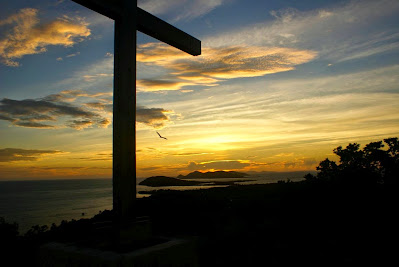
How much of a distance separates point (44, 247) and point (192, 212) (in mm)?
3240

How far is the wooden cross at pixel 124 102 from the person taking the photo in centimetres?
350

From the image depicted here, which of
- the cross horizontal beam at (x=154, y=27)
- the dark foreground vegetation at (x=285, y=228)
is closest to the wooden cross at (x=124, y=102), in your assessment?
the cross horizontal beam at (x=154, y=27)

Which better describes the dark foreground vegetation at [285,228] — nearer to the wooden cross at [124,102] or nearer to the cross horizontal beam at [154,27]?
the wooden cross at [124,102]

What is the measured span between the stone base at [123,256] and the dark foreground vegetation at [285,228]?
554 mm

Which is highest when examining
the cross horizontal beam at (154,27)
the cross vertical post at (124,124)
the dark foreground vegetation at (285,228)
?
the cross horizontal beam at (154,27)

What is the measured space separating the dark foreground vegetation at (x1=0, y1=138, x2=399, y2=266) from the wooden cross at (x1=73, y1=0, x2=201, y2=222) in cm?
106

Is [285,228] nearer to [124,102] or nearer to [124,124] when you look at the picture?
[124,124]

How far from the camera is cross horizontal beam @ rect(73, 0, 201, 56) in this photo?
369cm

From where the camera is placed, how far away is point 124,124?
140 inches

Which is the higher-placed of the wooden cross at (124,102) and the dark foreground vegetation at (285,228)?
the wooden cross at (124,102)

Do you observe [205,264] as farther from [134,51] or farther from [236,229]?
[134,51]

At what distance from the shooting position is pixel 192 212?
6320 mm

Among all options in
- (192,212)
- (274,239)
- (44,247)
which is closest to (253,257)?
(274,239)

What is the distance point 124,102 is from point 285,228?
11.5ft
